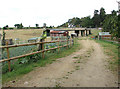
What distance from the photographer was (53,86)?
10.3ft

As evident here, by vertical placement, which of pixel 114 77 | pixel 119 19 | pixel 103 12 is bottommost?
pixel 114 77

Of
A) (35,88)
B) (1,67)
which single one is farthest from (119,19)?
(1,67)

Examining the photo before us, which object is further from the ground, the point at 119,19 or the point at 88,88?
the point at 119,19

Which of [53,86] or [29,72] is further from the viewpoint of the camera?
[29,72]

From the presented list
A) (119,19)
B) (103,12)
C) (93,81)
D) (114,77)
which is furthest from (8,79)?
(103,12)

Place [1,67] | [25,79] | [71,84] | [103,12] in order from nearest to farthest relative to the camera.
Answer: [71,84] → [25,79] → [1,67] → [103,12]

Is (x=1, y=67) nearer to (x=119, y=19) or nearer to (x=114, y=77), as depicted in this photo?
(x=114, y=77)

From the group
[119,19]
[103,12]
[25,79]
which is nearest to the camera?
[25,79]

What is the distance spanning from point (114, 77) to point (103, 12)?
85.7m

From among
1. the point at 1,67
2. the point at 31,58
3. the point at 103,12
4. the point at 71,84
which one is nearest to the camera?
the point at 71,84

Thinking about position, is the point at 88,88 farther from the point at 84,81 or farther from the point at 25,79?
the point at 25,79

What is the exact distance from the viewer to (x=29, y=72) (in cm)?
436

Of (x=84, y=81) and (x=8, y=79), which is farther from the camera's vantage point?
(x=8, y=79)

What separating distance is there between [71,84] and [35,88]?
103 cm
